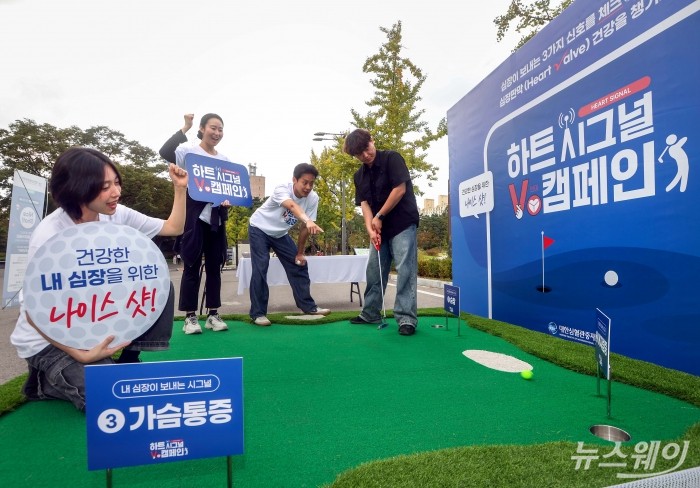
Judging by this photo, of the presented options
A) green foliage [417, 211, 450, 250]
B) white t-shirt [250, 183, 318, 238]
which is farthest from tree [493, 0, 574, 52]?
green foliage [417, 211, 450, 250]

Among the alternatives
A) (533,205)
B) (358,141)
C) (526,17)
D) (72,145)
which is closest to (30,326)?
(358,141)

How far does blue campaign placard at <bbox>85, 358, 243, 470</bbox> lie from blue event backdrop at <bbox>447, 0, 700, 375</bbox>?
2705 mm

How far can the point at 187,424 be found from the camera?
1120 millimetres

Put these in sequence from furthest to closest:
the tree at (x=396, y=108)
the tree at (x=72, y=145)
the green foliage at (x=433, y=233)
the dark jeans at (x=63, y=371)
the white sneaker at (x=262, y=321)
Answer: the green foliage at (x=433, y=233) < the tree at (x=72, y=145) < the tree at (x=396, y=108) < the white sneaker at (x=262, y=321) < the dark jeans at (x=63, y=371)

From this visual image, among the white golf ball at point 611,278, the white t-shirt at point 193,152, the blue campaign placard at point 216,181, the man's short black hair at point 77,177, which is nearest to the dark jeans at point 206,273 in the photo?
the white t-shirt at point 193,152

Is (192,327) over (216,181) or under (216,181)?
under

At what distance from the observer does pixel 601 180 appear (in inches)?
115

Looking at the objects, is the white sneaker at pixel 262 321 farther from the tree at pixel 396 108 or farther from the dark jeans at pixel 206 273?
the tree at pixel 396 108

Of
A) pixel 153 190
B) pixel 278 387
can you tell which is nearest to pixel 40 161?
pixel 153 190

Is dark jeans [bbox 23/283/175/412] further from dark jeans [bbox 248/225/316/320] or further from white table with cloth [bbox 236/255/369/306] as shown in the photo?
white table with cloth [bbox 236/255/369/306]

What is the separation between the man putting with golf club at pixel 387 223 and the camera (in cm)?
358

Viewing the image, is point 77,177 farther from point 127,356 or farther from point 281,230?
point 281,230

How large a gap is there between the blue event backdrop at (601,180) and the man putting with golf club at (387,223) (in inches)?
44.0

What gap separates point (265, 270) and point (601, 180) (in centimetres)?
312
